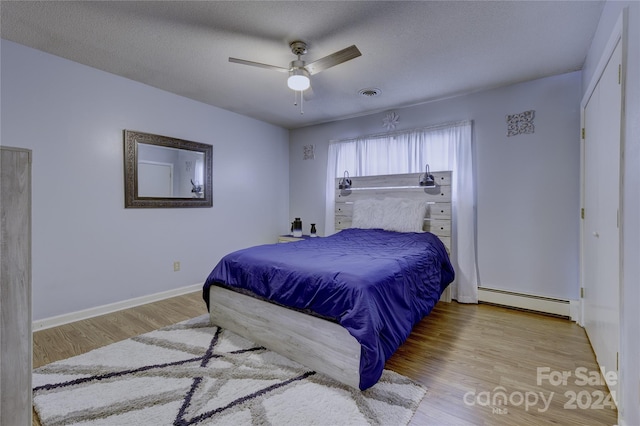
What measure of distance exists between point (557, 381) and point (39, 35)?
4542 millimetres

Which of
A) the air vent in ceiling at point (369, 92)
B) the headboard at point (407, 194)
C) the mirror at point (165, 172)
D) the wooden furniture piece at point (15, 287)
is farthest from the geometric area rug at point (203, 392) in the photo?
the air vent in ceiling at point (369, 92)

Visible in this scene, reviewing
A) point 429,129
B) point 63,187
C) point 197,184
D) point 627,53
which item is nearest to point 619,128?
point 627,53

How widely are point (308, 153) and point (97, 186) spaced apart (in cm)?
300

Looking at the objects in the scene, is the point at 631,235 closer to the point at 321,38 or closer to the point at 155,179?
the point at 321,38

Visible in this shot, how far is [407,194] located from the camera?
3881mm

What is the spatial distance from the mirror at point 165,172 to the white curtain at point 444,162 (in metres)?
1.95

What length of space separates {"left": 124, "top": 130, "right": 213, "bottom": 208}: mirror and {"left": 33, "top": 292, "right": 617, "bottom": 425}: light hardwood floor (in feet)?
4.05

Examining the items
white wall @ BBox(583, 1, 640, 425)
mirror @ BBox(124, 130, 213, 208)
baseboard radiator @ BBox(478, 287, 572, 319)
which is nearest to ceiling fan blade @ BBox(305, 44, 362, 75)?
white wall @ BBox(583, 1, 640, 425)

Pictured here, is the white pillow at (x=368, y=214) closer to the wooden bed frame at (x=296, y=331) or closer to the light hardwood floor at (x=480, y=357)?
the wooden bed frame at (x=296, y=331)

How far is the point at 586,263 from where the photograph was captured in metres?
2.59

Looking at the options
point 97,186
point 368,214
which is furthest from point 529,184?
point 97,186

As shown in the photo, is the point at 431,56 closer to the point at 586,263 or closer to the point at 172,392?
the point at 586,263

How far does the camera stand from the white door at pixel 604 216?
1634mm

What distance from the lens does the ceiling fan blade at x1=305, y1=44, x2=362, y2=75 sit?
6.70ft
